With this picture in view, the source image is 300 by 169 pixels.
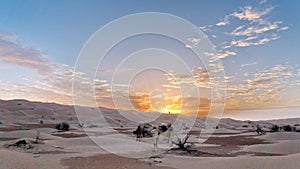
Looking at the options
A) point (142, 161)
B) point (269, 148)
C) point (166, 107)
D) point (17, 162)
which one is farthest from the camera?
point (166, 107)

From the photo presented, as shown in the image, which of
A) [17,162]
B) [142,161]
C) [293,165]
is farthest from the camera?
[142,161]

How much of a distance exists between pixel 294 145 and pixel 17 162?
56.3 ft

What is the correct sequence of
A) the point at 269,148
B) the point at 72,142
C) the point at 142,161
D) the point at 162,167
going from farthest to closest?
the point at 72,142, the point at 269,148, the point at 142,161, the point at 162,167

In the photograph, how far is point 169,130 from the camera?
21438 millimetres

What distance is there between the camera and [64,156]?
1630 cm

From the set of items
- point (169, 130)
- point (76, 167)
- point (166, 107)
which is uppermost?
point (166, 107)

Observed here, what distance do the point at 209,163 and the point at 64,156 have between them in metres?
7.29

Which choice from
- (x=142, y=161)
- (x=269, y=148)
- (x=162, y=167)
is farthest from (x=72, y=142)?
(x=269, y=148)

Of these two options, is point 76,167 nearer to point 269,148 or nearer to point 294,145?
point 269,148

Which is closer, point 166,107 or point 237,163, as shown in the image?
point 237,163

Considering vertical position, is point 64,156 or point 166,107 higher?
point 166,107

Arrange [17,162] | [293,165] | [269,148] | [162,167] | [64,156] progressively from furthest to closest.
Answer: [269,148]
[64,156]
[162,167]
[17,162]
[293,165]

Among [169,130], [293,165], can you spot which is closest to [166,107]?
[169,130]

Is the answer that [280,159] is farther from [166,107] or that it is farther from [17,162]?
[166,107]
